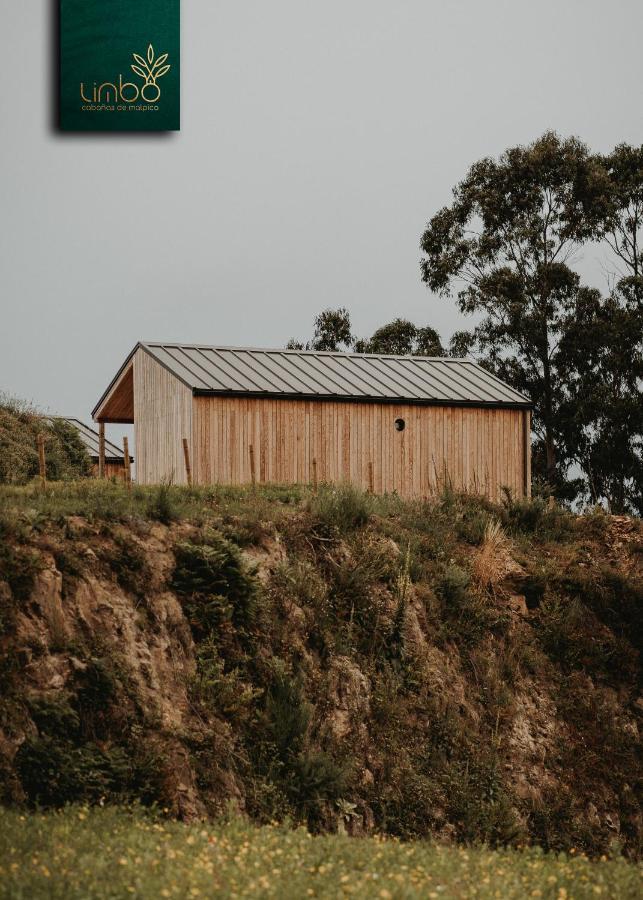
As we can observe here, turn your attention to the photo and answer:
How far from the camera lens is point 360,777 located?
15141 millimetres

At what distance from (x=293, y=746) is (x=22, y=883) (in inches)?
257

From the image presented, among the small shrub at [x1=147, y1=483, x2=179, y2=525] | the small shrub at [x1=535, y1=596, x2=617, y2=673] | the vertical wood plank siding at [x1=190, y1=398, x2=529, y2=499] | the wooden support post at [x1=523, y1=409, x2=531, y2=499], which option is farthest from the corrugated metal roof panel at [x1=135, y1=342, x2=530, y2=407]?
the small shrub at [x1=535, y1=596, x2=617, y2=673]

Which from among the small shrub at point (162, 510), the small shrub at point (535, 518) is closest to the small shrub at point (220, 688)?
the small shrub at point (162, 510)

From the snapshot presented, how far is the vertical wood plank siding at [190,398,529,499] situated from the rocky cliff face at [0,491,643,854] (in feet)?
19.1

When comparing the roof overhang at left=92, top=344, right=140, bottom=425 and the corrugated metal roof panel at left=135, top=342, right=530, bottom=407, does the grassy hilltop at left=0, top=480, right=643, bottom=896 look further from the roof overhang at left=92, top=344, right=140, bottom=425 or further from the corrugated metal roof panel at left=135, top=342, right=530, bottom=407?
the roof overhang at left=92, top=344, right=140, bottom=425

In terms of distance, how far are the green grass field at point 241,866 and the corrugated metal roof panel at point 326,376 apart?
624 inches

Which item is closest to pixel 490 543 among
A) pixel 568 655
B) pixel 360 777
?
pixel 568 655

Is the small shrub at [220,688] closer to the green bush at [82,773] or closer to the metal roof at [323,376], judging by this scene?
the green bush at [82,773]

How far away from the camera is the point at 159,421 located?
2738cm

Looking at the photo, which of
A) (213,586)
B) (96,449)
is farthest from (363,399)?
(96,449)

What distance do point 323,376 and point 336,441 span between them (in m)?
2.16

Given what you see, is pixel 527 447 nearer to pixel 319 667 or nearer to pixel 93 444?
pixel 319 667

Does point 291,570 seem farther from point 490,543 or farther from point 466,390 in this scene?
point 466,390

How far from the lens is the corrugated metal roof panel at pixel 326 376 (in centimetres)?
2684
